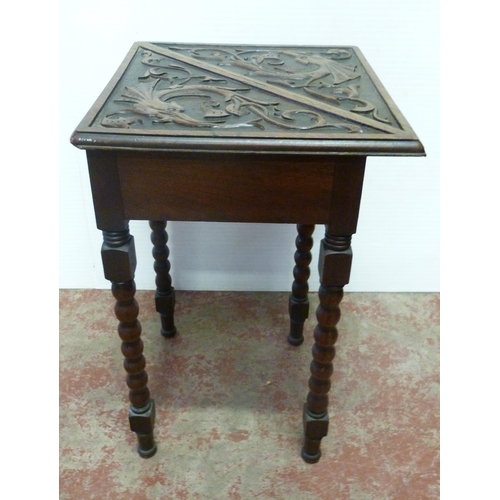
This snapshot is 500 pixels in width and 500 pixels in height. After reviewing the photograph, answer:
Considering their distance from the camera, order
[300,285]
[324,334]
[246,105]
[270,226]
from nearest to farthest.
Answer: [246,105] < [324,334] < [300,285] < [270,226]

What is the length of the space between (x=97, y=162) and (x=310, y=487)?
922 millimetres

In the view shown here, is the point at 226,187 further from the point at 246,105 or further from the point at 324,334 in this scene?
the point at 324,334

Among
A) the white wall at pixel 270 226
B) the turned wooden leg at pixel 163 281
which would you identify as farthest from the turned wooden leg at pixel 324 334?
the white wall at pixel 270 226

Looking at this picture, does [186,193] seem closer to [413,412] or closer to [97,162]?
[97,162]

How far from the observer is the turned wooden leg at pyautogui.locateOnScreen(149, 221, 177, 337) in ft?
4.97

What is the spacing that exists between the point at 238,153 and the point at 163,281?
796mm

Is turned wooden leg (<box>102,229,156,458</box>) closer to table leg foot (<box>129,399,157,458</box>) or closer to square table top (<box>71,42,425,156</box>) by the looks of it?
table leg foot (<box>129,399,157,458</box>)

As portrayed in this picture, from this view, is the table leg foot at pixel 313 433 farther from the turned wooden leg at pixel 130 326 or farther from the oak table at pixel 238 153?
the turned wooden leg at pixel 130 326

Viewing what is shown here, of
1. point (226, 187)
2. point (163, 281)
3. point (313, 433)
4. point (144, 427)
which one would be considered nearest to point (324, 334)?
point (313, 433)

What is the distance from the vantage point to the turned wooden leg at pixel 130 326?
105 centimetres

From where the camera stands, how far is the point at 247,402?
146 cm

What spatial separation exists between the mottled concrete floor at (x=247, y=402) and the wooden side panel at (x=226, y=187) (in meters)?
0.67

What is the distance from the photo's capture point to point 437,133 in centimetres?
161

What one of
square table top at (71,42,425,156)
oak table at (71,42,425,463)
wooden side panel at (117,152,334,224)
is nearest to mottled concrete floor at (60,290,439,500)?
oak table at (71,42,425,463)
